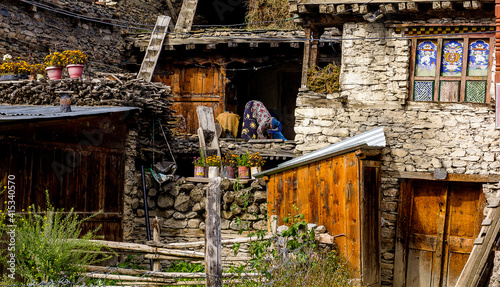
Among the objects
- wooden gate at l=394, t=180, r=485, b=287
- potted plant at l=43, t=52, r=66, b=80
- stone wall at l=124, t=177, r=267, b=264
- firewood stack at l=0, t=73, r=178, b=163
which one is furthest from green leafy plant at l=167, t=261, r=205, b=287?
potted plant at l=43, t=52, r=66, b=80

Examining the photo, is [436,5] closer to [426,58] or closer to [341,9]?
[426,58]

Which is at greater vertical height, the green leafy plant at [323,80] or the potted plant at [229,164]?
the green leafy plant at [323,80]

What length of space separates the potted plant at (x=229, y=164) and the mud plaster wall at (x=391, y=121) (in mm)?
1746

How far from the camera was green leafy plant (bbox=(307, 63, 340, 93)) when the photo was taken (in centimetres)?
1126

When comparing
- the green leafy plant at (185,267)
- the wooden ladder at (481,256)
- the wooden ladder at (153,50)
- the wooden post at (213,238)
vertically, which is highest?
the wooden ladder at (153,50)

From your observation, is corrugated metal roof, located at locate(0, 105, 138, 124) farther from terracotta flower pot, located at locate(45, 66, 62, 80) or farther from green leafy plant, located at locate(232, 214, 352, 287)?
green leafy plant, located at locate(232, 214, 352, 287)

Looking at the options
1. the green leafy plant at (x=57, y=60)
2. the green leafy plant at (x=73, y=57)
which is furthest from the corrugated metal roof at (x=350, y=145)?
the green leafy plant at (x=57, y=60)

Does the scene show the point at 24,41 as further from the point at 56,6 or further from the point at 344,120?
the point at 344,120

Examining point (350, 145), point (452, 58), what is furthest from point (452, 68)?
point (350, 145)

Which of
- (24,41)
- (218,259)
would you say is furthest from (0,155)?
(24,41)

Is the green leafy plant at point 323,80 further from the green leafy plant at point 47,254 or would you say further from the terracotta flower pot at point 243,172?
the green leafy plant at point 47,254

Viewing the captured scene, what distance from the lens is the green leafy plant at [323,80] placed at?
1126cm

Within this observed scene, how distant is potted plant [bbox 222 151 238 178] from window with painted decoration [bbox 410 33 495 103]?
12.8 feet

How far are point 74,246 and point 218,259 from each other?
1.93 m
